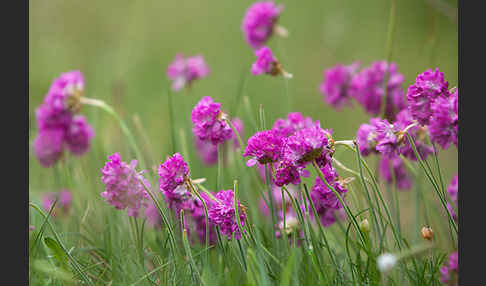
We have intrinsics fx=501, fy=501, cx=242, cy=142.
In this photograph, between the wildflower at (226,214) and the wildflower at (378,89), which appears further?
the wildflower at (378,89)

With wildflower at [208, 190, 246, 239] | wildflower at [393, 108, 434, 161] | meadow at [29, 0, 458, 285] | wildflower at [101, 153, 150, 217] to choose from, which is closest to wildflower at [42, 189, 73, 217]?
meadow at [29, 0, 458, 285]

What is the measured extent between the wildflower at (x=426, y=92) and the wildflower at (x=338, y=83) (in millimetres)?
595

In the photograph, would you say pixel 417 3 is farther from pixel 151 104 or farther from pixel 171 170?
pixel 171 170

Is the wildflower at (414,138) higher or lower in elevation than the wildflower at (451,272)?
higher

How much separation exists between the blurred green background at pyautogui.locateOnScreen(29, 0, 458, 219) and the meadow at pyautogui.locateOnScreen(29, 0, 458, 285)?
0.01 m

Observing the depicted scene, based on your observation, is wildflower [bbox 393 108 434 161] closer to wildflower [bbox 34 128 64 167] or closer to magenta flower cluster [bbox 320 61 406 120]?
magenta flower cluster [bbox 320 61 406 120]

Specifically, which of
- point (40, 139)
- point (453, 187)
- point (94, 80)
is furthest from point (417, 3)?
point (40, 139)

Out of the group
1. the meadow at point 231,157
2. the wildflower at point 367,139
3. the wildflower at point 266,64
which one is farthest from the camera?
the wildflower at point 266,64

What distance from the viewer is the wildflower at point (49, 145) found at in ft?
4.66

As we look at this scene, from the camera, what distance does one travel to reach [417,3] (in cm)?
322

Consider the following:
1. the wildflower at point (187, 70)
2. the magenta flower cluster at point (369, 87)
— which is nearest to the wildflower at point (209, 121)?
the magenta flower cluster at point (369, 87)

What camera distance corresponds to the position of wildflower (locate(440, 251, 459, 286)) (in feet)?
2.98

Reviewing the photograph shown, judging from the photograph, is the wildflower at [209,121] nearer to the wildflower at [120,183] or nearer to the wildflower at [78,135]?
the wildflower at [120,183]

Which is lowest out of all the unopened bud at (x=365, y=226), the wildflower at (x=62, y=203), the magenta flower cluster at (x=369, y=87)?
the wildflower at (x=62, y=203)
